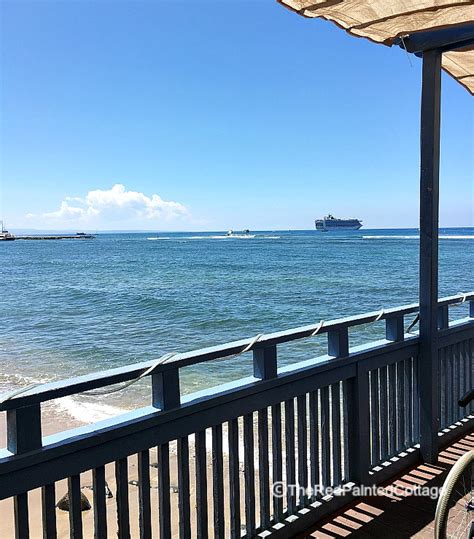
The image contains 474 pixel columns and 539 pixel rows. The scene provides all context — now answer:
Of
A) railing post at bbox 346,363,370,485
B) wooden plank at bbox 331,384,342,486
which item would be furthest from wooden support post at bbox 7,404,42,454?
railing post at bbox 346,363,370,485

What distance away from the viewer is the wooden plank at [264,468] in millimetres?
1951

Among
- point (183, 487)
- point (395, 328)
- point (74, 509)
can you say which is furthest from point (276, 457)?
point (395, 328)

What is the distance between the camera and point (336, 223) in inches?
4481

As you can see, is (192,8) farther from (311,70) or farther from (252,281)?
(252,281)

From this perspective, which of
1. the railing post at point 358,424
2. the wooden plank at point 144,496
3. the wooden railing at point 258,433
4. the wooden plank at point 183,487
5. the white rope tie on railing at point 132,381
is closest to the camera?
the white rope tie on railing at point 132,381

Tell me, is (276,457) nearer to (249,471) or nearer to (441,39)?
(249,471)

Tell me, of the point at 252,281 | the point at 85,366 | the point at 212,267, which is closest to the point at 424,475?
the point at 85,366

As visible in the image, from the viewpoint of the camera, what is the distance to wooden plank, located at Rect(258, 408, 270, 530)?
1951 mm

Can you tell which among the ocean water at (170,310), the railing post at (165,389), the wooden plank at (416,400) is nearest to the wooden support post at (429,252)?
the wooden plank at (416,400)

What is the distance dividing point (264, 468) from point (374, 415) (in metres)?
0.77

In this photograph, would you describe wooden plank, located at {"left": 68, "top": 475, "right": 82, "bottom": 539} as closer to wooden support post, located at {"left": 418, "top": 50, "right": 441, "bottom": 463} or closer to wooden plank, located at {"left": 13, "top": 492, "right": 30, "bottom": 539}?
wooden plank, located at {"left": 13, "top": 492, "right": 30, "bottom": 539}

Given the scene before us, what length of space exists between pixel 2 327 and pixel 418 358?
44.9ft

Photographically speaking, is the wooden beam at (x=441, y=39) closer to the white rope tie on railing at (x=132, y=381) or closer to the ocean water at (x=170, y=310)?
the white rope tie on railing at (x=132, y=381)

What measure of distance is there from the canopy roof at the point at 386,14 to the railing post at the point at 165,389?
132 centimetres
